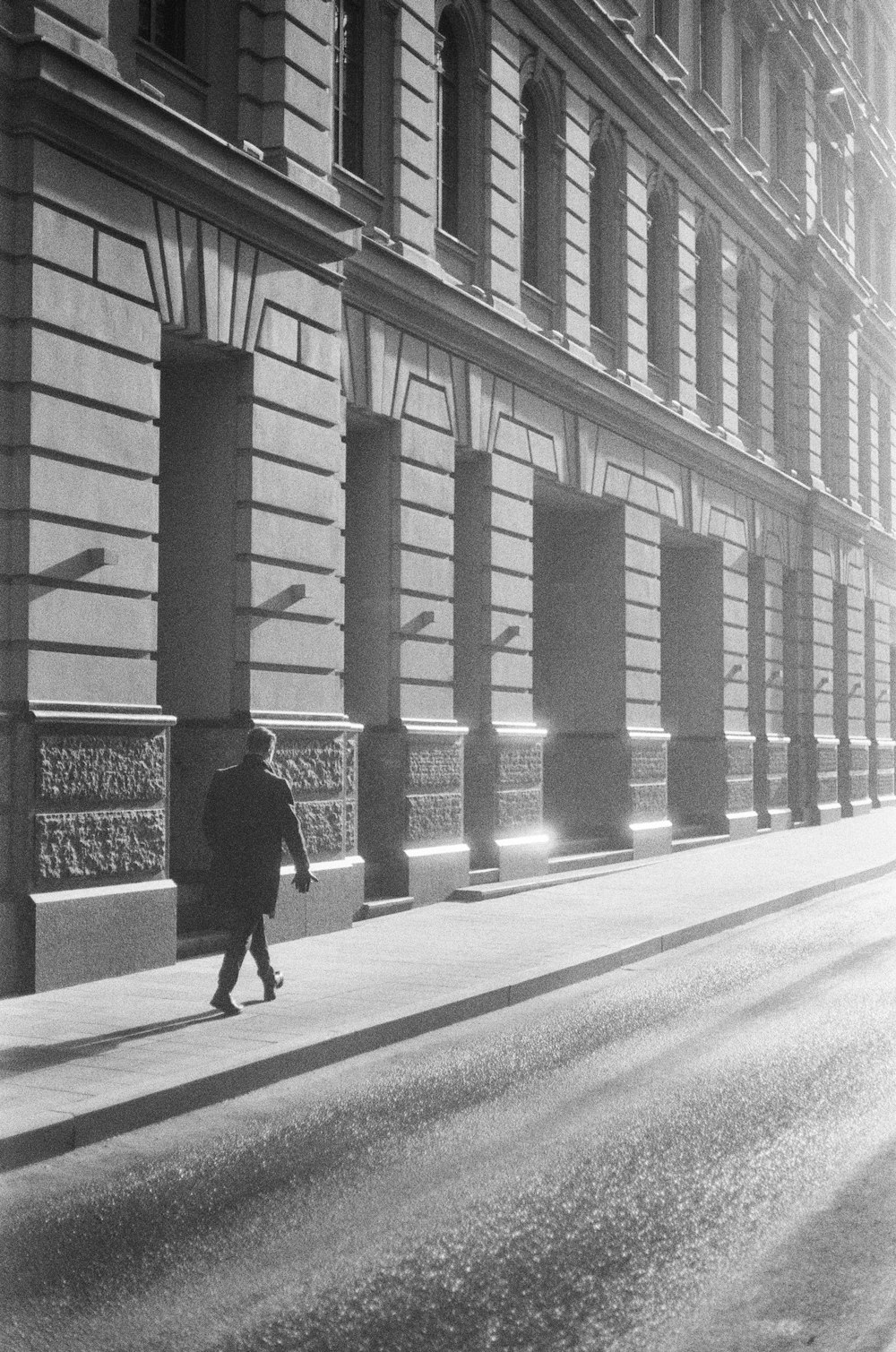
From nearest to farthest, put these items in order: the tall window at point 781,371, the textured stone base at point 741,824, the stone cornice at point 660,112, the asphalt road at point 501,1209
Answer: the asphalt road at point 501,1209, the stone cornice at point 660,112, the textured stone base at point 741,824, the tall window at point 781,371

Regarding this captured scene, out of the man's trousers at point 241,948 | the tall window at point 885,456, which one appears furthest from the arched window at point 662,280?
the man's trousers at point 241,948

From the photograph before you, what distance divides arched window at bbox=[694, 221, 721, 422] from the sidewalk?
967 cm

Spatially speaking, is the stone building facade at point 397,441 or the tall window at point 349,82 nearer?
the stone building facade at point 397,441

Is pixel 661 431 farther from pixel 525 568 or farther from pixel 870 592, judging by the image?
pixel 870 592

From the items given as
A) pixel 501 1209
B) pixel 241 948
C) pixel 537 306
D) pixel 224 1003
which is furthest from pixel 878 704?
pixel 501 1209

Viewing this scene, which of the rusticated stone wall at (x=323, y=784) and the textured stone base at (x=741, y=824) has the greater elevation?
the rusticated stone wall at (x=323, y=784)

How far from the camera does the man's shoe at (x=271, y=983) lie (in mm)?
10492

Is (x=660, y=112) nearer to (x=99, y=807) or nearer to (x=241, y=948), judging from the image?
(x=99, y=807)

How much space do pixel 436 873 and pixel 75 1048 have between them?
8226 millimetres

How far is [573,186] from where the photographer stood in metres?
20.9

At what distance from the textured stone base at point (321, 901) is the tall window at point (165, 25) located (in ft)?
22.3

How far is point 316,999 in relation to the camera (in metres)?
10.7

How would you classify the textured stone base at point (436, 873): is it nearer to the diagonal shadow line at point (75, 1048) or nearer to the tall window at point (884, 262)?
the diagonal shadow line at point (75, 1048)

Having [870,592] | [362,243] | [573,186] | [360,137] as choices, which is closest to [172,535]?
[362,243]
